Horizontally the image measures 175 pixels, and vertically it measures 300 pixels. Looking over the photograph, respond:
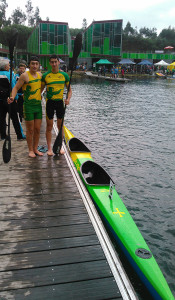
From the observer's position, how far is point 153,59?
7306cm

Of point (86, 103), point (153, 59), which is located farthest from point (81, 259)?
point (153, 59)

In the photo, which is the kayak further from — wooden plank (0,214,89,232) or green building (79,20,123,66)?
green building (79,20,123,66)

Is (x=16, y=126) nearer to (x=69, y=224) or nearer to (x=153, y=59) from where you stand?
(x=69, y=224)

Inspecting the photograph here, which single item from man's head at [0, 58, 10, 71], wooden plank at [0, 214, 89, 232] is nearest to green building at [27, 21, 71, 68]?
man's head at [0, 58, 10, 71]

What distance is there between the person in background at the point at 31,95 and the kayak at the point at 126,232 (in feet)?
5.00

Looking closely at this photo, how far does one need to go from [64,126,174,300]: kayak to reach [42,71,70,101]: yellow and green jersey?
5.90ft

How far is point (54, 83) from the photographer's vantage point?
5.69 metres

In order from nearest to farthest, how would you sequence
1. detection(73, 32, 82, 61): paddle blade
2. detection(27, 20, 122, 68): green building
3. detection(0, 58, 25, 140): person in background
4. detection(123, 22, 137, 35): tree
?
detection(73, 32, 82, 61): paddle blade < detection(0, 58, 25, 140): person in background < detection(27, 20, 122, 68): green building < detection(123, 22, 137, 35): tree

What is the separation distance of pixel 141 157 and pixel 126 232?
568cm

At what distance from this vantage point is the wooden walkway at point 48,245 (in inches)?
111

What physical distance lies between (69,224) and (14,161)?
2.83 metres

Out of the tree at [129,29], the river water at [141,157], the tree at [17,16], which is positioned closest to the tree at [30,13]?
the tree at [17,16]

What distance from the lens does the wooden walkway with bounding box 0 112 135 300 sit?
283cm

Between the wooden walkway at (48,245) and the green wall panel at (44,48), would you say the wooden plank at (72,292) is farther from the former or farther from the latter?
the green wall panel at (44,48)
